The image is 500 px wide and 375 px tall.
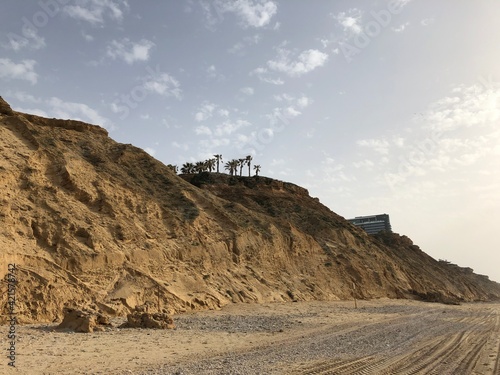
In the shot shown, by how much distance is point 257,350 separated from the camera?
1169cm

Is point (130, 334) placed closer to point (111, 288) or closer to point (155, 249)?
point (111, 288)

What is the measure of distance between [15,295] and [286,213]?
4168 centimetres

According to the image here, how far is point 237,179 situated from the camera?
68688 mm

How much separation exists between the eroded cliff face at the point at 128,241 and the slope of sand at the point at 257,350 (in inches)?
193

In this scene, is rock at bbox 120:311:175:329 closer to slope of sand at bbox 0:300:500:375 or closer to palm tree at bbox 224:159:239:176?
slope of sand at bbox 0:300:500:375

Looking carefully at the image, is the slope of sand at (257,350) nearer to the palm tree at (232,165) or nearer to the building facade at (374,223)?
the palm tree at (232,165)

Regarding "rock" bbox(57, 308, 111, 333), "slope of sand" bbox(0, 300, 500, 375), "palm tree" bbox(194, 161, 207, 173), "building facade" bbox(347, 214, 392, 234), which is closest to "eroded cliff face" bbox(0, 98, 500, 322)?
"rock" bbox(57, 308, 111, 333)

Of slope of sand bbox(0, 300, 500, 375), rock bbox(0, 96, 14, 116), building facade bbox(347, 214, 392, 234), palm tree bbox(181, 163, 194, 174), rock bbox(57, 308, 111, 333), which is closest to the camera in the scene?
slope of sand bbox(0, 300, 500, 375)

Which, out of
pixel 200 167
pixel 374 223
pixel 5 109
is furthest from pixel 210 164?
pixel 374 223

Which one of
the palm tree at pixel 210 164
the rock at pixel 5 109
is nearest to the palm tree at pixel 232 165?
the palm tree at pixel 210 164

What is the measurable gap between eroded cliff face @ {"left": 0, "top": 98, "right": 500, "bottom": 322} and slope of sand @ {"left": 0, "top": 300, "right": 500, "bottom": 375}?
4896 mm

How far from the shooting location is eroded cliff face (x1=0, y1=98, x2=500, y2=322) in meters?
19.5

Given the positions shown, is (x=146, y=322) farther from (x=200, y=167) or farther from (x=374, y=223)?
(x=374, y=223)

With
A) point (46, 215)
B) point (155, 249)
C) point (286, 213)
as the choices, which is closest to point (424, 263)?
point (286, 213)
